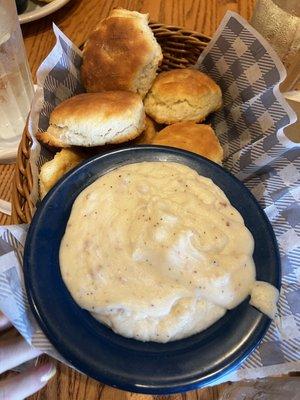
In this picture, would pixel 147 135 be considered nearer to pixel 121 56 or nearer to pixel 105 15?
pixel 121 56

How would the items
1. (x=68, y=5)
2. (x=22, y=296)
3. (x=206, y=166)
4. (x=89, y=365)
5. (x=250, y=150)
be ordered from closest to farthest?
1. (x=89, y=365)
2. (x=22, y=296)
3. (x=206, y=166)
4. (x=250, y=150)
5. (x=68, y=5)

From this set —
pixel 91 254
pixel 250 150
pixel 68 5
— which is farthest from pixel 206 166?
pixel 68 5

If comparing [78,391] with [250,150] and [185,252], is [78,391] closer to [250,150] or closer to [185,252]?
[185,252]

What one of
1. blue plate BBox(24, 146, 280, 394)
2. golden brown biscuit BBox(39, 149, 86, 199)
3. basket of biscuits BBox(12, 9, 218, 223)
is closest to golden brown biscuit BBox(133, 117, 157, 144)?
basket of biscuits BBox(12, 9, 218, 223)

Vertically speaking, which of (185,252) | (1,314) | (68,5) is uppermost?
(68,5)

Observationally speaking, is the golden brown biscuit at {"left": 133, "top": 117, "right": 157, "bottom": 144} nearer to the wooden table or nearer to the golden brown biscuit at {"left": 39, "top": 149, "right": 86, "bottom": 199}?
the golden brown biscuit at {"left": 39, "top": 149, "right": 86, "bottom": 199}

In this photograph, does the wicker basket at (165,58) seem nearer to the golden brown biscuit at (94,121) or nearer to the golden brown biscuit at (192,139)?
the golden brown biscuit at (94,121)

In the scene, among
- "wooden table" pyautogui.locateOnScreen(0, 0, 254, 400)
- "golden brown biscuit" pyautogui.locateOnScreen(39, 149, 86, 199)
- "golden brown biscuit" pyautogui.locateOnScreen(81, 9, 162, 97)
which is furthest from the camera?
"wooden table" pyautogui.locateOnScreen(0, 0, 254, 400)

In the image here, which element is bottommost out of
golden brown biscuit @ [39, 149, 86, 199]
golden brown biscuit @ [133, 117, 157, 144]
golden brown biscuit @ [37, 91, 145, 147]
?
golden brown biscuit @ [133, 117, 157, 144]
